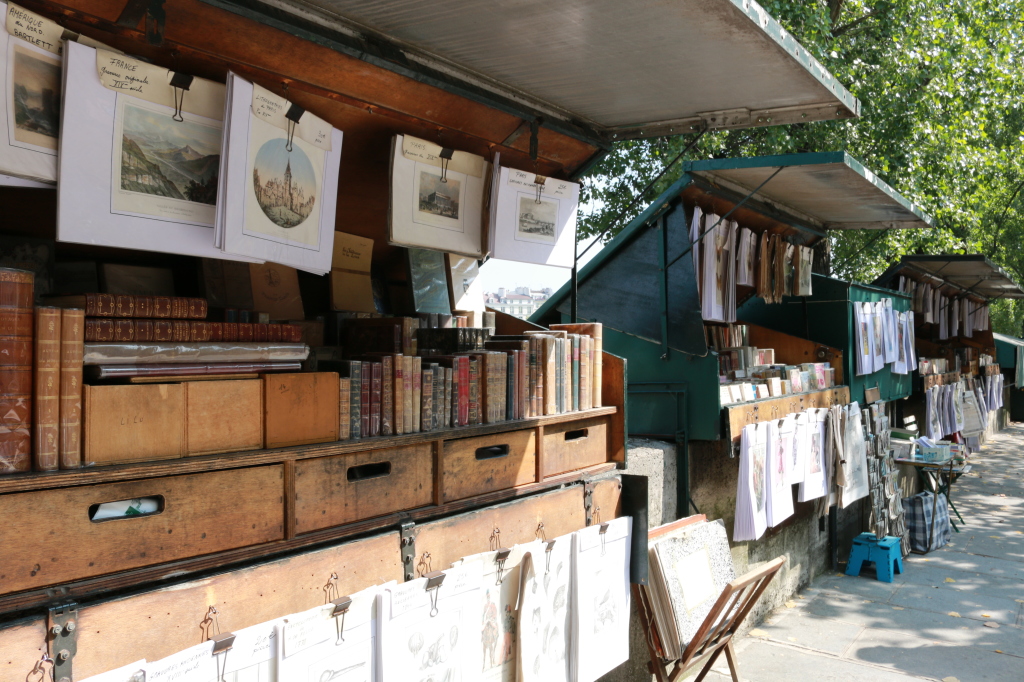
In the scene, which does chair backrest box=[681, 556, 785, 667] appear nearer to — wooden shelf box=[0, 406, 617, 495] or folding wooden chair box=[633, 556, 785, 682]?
folding wooden chair box=[633, 556, 785, 682]

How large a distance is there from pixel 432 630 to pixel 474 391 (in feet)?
3.43

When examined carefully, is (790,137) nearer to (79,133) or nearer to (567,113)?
(567,113)

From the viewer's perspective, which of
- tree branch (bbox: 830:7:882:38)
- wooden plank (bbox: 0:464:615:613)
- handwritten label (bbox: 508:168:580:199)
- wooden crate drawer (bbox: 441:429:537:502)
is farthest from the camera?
tree branch (bbox: 830:7:882:38)

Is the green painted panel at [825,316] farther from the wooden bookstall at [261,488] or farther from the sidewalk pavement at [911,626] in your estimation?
the wooden bookstall at [261,488]

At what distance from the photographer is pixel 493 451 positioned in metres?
3.82

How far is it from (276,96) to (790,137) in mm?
9282

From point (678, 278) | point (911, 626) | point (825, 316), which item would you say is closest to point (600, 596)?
point (678, 278)

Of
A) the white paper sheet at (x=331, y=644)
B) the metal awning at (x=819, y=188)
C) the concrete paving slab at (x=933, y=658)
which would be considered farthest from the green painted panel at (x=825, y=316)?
the white paper sheet at (x=331, y=644)

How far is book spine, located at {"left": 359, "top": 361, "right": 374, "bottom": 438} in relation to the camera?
301 centimetres

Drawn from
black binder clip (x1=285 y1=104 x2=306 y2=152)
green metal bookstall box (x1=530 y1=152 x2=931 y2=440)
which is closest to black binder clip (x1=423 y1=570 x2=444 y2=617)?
black binder clip (x1=285 y1=104 x2=306 y2=152)

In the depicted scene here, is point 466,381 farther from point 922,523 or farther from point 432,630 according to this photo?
point 922,523

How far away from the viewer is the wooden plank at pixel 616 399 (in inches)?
177

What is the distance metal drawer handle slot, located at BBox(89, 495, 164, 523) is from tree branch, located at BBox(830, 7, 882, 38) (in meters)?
12.0

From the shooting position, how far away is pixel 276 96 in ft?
9.42
